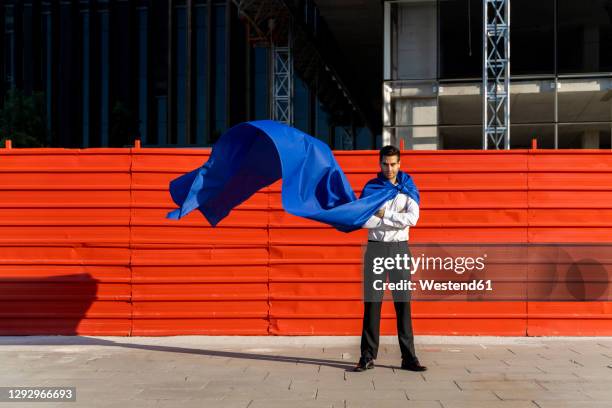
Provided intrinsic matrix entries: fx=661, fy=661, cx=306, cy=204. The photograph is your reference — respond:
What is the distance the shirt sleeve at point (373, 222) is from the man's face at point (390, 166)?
0.41 metres

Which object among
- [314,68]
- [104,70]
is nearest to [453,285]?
A: [314,68]

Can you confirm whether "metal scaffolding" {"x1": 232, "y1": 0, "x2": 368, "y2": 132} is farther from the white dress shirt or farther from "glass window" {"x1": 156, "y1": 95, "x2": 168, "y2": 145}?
the white dress shirt

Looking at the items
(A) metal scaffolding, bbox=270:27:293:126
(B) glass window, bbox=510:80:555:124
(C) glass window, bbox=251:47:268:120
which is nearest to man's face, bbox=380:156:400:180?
(B) glass window, bbox=510:80:555:124

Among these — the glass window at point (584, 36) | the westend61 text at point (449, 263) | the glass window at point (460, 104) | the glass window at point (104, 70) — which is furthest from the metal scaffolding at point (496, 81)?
the glass window at point (104, 70)

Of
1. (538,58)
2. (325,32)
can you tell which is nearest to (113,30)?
(325,32)

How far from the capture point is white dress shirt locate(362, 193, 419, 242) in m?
6.11

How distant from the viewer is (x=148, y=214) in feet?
26.5

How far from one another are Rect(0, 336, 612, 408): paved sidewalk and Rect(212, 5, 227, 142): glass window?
37788mm

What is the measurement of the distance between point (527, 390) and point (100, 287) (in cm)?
510

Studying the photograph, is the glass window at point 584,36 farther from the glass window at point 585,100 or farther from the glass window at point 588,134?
the glass window at point 588,134

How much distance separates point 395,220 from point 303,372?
1.68 metres

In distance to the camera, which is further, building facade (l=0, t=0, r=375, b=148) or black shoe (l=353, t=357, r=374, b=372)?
building facade (l=0, t=0, r=375, b=148)

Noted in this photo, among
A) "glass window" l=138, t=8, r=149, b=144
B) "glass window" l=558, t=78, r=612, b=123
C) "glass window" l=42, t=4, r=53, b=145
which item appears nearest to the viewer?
"glass window" l=558, t=78, r=612, b=123

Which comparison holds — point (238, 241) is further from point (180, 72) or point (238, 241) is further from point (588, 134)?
point (180, 72)
